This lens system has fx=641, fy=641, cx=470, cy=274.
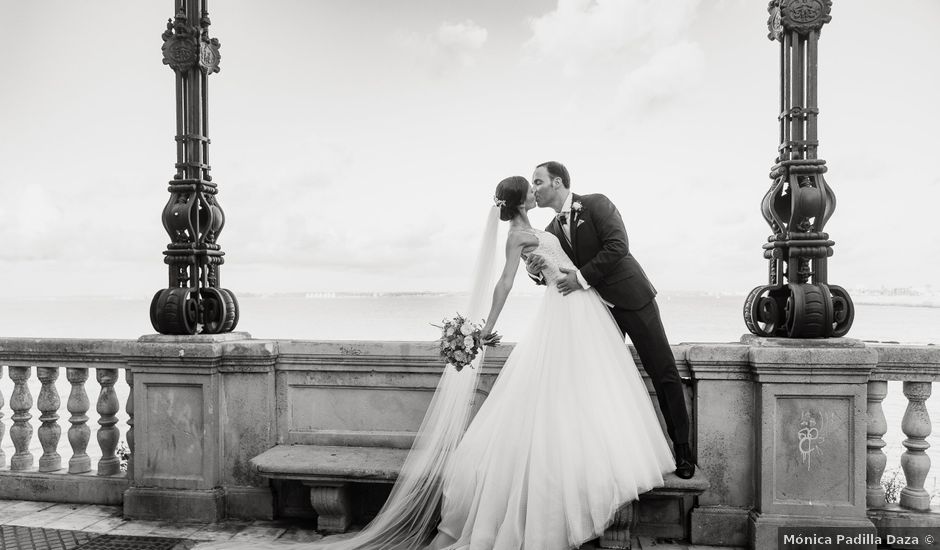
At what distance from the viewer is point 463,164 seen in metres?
38.3

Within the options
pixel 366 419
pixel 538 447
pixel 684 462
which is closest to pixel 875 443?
pixel 684 462

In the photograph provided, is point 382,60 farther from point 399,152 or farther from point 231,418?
point 399,152

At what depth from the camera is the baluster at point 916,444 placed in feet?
12.1

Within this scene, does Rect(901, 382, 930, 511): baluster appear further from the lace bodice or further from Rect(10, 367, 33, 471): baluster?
Rect(10, 367, 33, 471): baluster

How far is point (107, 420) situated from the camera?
14.8 ft

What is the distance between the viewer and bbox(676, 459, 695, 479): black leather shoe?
11.7ft

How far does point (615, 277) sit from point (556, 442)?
3.40 ft

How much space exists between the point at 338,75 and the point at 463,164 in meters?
9.40

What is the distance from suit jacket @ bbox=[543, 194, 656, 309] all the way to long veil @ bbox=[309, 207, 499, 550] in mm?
518

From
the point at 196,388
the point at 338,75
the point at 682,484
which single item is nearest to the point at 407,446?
the point at 196,388

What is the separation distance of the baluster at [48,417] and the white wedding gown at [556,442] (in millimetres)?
3032

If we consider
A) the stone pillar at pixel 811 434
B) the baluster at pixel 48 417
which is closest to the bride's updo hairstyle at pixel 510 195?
the stone pillar at pixel 811 434

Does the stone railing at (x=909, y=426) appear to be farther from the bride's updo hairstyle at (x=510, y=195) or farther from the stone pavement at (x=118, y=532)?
the bride's updo hairstyle at (x=510, y=195)

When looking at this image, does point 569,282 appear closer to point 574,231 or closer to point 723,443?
point 574,231
